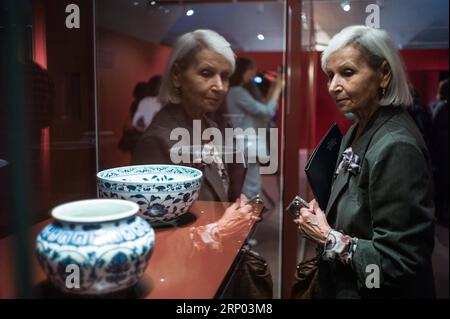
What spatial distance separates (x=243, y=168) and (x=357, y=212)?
1.17 feet

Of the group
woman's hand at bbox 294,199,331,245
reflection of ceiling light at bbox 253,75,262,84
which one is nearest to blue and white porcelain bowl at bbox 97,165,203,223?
woman's hand at bbox 294,199,331,245

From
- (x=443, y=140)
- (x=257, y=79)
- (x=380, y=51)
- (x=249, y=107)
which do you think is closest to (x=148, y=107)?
(x=249, y=107)

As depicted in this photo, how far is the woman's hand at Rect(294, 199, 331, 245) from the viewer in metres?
0.83

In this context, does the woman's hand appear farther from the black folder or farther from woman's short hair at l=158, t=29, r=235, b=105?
woman's short hair at l=158, t=29, r=235, b=105

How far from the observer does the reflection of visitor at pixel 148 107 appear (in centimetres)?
110

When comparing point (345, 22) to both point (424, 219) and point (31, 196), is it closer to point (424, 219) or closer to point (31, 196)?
point (424, 219)

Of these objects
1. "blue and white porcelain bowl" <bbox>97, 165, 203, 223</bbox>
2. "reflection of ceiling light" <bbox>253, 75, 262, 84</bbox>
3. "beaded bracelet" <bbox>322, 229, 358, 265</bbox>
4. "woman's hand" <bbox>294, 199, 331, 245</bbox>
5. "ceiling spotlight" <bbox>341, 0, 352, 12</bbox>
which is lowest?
"beaded bracelet" <bbox>322, 229, 358, 265</bbox>

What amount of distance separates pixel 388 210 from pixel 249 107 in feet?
2.45

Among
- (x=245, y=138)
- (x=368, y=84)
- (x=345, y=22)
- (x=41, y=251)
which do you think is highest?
(x=345, y=22)

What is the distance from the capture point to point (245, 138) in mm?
1163

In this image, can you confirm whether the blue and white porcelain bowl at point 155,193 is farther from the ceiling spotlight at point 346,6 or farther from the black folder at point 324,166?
the ceiling spotlight at point 346,6

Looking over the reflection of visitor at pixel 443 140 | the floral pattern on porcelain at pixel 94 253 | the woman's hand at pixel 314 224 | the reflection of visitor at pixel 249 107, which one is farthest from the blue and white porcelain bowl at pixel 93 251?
the reflection of visitor at pixel 443 140

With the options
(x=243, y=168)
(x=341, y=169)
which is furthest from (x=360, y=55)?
(x=243, y=168)

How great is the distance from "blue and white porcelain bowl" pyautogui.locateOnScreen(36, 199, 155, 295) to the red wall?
0.41 metres
